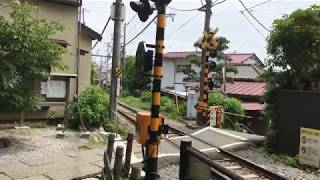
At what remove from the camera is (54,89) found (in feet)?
54.1

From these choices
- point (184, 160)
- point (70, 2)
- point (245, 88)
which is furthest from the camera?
point (245, 88)

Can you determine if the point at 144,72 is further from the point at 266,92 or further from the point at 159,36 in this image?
the point at 266,92

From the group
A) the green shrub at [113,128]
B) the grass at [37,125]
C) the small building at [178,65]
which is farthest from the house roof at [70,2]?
the small building at [178,65]

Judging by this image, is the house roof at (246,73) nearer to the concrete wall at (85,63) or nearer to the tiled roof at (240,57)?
the tiled roof at (240,57)

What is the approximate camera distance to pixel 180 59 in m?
49.5

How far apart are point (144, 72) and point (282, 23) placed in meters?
7.92

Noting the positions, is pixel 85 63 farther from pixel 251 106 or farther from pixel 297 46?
pixel 251 106

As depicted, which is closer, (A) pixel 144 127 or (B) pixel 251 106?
(A) pixel 144 127

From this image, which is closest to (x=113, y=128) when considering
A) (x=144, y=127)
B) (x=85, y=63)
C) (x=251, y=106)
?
(x=85, y=63)

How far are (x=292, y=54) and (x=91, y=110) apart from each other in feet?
24.6

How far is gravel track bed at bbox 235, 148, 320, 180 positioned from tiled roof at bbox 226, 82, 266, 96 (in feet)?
56.2

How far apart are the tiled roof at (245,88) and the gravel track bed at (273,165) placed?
674 inches

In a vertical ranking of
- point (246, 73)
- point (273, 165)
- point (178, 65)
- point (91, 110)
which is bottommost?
point (273, 165)

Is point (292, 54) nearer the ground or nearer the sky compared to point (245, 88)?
nearer the sky
